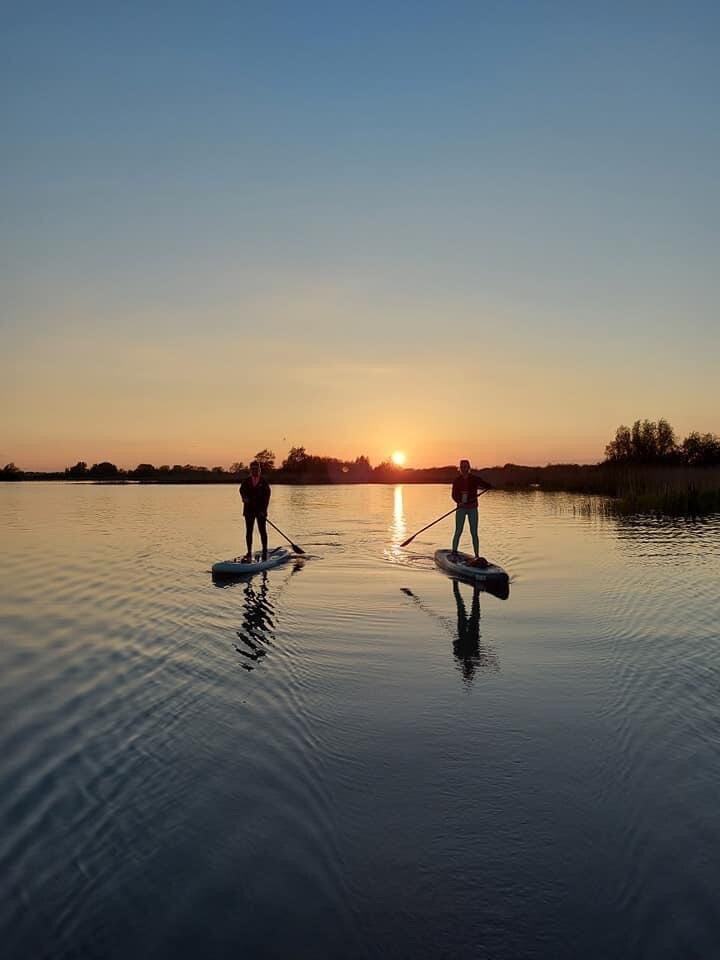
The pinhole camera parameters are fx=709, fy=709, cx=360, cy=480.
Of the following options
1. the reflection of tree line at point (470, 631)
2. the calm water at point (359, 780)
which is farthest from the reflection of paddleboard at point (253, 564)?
the reflection of tree line at point (470, 631)

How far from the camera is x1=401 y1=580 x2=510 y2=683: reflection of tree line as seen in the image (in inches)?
391

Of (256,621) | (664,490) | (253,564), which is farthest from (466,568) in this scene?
(664,490)

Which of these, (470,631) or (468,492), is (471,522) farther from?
(470,631)

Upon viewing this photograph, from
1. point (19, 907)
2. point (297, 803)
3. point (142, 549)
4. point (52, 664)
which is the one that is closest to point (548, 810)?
point (297, 803)

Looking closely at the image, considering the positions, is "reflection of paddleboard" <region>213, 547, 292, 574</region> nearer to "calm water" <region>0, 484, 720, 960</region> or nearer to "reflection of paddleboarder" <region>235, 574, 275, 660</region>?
"reflection of paddleboarder" <region>235, 574, 275, 660</region>

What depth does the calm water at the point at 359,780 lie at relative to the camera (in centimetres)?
411

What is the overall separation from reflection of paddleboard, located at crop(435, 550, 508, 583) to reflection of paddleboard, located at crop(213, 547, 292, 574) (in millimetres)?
4711

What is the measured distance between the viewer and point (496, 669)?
9.76 m

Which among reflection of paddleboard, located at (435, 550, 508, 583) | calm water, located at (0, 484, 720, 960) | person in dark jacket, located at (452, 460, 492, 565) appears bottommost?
calm water, located at (0, 484, 720, 960)

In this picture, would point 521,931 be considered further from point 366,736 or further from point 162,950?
point 366,736

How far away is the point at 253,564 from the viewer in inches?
Result: 736

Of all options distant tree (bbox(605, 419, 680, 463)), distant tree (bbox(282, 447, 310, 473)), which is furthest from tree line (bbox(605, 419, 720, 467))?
distant tree (bbox(282, 447, 310, 473))

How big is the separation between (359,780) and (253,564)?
42.6ft

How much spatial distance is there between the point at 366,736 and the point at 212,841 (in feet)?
7.68
